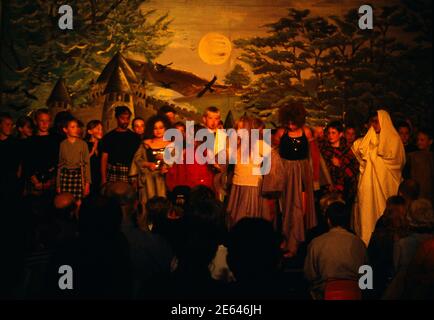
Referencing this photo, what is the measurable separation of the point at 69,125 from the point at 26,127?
0.69 m

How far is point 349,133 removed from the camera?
1059 cm

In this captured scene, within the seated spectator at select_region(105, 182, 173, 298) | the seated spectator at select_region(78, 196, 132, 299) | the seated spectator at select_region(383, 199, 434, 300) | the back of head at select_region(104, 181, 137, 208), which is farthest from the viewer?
the back of head at select_region(104, 181, 137, 208)

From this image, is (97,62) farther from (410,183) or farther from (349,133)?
(410,183)

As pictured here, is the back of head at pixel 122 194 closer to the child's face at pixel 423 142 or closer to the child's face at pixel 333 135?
the child's face at pixel 333 135

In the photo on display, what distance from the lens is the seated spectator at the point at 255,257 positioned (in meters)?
3.89

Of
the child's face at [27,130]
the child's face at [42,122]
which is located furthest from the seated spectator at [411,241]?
the child's face at [27,130]

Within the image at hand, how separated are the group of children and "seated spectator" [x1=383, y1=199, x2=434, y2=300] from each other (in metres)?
2.86

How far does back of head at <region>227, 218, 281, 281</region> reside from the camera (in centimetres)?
388

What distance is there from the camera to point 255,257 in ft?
12.7

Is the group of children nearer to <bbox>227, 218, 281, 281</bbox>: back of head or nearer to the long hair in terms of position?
the long hair

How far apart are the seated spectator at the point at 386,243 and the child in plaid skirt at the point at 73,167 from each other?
4.24m

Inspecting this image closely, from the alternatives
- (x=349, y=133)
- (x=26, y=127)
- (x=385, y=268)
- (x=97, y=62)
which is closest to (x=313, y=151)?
(x=349, y=133)

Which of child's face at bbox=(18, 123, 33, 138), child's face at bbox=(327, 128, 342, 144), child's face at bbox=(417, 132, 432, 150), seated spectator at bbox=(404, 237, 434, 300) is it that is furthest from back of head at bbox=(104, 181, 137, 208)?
child's face at bbox=(417, 132, 432, 150)
